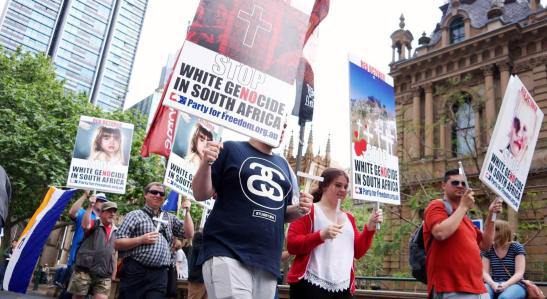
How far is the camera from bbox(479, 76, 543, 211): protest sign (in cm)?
480

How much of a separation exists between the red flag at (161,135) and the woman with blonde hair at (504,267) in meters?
4.89

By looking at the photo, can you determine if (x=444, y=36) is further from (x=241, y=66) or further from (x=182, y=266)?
(x=241, y=66)

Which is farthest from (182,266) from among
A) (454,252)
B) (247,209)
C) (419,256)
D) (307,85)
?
(247,209)

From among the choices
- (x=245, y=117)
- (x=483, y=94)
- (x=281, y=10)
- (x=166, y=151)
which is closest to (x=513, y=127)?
(x=281, y=10)

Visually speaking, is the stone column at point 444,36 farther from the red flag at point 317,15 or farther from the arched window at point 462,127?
the red flag at point 317,15

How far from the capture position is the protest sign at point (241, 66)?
11.5 feet

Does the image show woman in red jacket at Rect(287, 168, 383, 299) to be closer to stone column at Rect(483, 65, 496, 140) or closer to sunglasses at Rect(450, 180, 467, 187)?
sunglasses at Rect(450, 180, 467, 187)

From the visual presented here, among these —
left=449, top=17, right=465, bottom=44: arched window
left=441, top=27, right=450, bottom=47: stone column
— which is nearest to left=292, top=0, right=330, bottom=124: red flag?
left=441, top=27, right=450, bottom=47: stone column

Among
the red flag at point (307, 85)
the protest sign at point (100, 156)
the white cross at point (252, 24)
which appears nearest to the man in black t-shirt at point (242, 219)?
the white cross at point (252, 24)

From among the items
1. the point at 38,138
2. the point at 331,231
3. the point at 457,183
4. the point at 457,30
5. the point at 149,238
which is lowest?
the point at 149,238

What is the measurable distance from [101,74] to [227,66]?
9450 cm

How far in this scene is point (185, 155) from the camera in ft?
25.8

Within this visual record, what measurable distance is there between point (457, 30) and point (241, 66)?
22.4 metres

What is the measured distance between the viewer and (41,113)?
21281 mm
